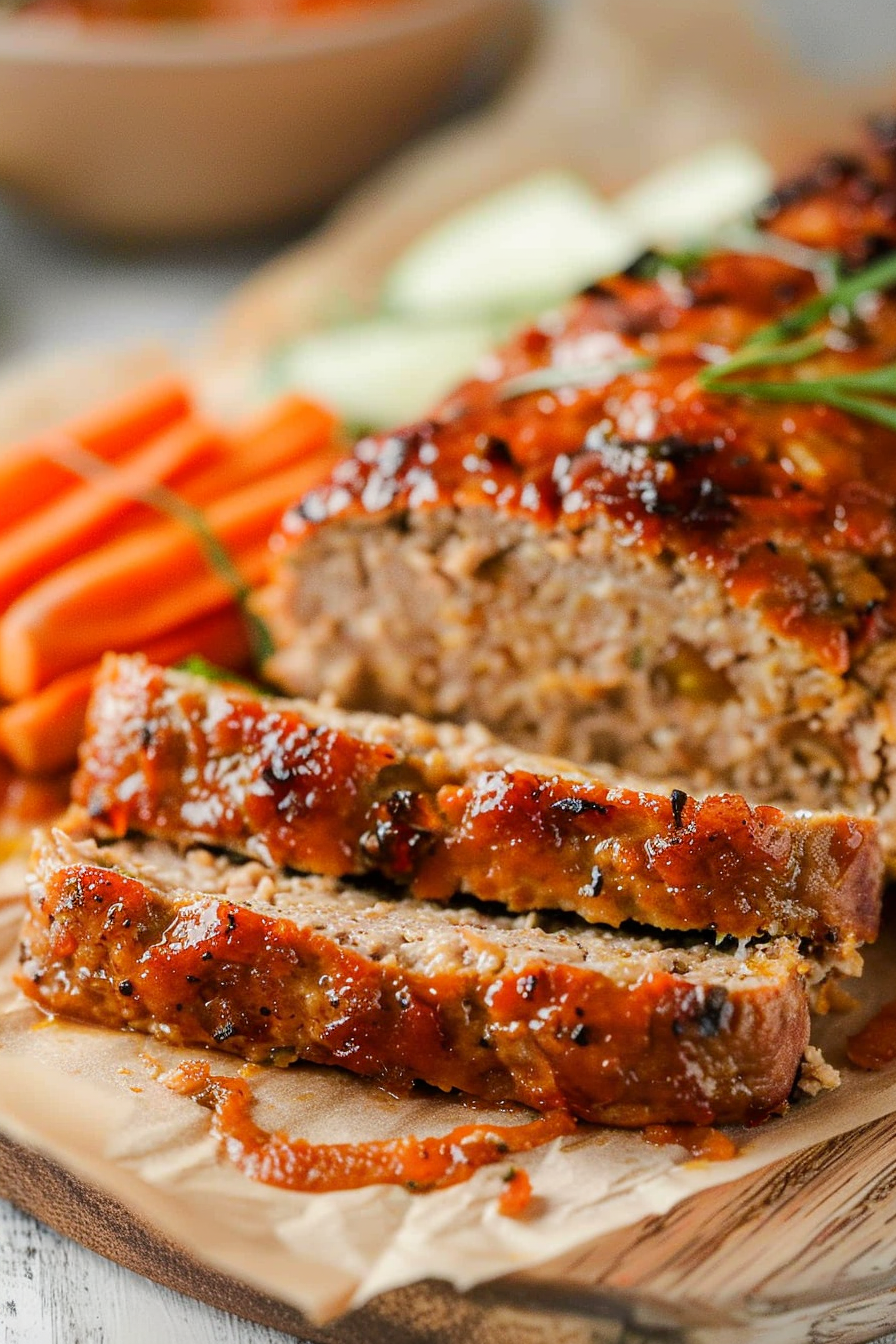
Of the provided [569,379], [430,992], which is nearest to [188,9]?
[569,379]

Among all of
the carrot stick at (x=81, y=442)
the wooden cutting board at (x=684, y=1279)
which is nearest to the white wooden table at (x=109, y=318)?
the wooden cutting board at (x=684, y=1279)

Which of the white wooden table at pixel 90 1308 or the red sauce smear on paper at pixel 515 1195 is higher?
the red sauce smear on paper at pixel 515 1195

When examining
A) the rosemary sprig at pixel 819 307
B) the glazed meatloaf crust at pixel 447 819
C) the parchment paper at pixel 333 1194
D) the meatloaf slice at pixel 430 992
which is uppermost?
the rosemary sprig at pixel 819 307

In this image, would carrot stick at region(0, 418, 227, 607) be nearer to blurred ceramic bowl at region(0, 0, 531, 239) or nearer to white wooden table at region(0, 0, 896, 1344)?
white wooden table at region(0, 0, 896, 1344)

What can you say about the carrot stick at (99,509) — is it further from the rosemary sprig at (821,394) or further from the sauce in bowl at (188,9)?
the sauce in bowl at (188,9)

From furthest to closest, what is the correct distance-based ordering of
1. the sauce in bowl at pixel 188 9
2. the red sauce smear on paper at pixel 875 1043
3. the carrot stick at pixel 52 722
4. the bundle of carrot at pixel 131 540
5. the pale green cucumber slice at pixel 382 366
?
the sauce in bowl at pixel 188 9
the pale green cucumber slice at pixel 382 366
the bundle of carrot at pixel 131 540
the carrot stick at pixel 52 722
the red sauce smear on paper at pixel 875 1043

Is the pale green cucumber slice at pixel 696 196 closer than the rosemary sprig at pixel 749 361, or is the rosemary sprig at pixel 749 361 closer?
the rosemary sprig at pixel 749 361

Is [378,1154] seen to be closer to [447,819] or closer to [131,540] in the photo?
[447,819]

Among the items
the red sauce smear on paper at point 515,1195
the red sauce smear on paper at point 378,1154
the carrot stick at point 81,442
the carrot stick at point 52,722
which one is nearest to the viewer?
the red sauce smear on paper at point 515,1195

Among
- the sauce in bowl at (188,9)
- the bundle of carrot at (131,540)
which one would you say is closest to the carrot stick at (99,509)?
the bundle of carrot at (131,540)
